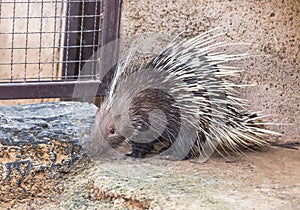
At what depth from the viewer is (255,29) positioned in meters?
4.02

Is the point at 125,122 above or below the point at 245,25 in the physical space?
below

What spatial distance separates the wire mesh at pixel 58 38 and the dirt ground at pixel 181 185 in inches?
32.3

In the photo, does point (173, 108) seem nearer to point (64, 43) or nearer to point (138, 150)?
Result: point (138, 150)

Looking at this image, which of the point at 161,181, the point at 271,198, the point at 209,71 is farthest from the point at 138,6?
the point at 271,198

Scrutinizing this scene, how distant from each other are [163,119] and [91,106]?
1.52 feet

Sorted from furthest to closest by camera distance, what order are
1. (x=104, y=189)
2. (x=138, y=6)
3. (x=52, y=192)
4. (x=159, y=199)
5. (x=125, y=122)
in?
(x=138, y=6) < (x=125, y=122) < (x=52, y=192) < (x=104, y=189) < (x=159, y=199)

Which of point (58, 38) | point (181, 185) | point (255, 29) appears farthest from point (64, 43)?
point (181, 185)

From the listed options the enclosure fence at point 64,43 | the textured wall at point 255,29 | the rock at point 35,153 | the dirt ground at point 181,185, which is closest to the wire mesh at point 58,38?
the enclosure fence at point 64,43

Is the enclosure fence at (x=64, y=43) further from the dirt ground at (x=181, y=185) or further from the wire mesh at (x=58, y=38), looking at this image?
the dirt ground at (x=181, y=185)

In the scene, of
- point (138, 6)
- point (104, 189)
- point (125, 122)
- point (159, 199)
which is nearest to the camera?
point (159, 199)

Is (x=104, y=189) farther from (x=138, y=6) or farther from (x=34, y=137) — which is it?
(x=138, y=6)

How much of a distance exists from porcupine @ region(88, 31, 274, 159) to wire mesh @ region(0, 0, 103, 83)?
463 millimetres

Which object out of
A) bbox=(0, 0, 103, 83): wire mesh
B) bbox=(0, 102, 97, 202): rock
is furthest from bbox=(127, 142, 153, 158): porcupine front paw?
bbox=(0, 0, 103, 83): wire mesh

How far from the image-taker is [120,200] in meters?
Answer: 3.09
